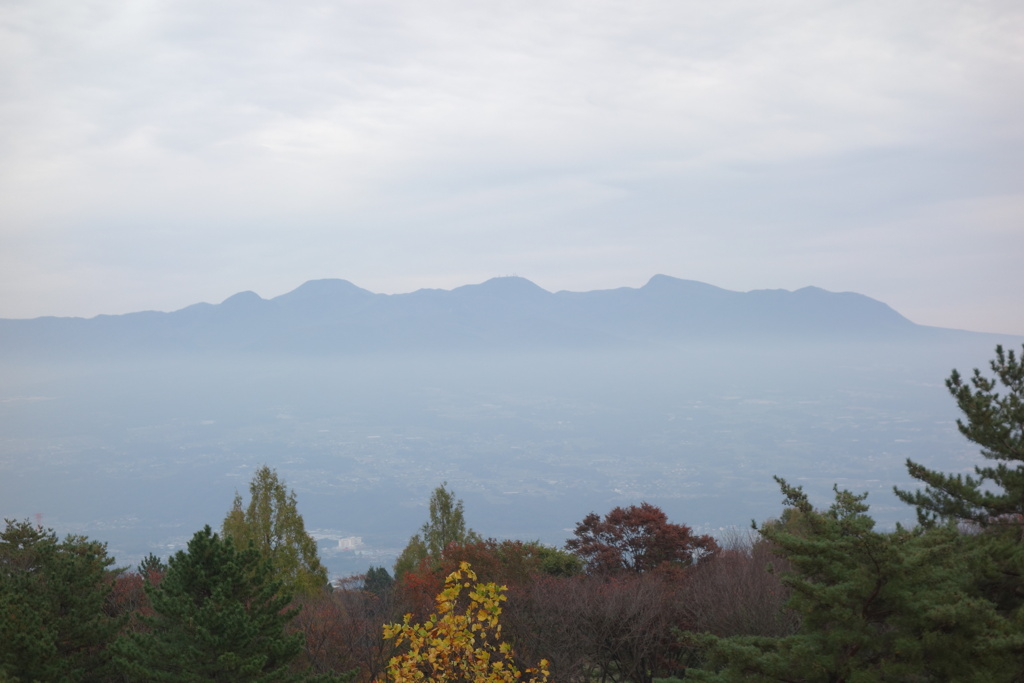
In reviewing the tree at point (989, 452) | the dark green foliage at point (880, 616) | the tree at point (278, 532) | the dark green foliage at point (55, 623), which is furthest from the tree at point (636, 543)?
the dark green foliage at point (55, 623)

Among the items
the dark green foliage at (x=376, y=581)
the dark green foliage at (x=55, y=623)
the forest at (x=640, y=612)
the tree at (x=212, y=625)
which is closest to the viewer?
the forest at (x=640, y=612)

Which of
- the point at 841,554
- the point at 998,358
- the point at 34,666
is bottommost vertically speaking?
the point at 34,666

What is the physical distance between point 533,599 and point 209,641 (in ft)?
30.3

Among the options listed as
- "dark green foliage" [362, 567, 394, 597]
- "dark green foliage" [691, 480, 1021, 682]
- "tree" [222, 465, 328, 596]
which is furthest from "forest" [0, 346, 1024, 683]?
"dark green foliage" [362, 567, 394, 597]

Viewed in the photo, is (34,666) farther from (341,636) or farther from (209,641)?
(341,636)

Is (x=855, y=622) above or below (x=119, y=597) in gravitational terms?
above

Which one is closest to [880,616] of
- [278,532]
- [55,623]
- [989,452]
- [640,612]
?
[989,452]

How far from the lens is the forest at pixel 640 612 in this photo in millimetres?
9227

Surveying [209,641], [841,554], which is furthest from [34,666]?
[841,554]

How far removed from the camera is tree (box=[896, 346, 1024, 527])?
1195cm

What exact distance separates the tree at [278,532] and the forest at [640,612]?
213 inches

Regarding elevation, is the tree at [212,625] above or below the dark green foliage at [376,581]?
above

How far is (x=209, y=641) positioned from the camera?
1072 cm

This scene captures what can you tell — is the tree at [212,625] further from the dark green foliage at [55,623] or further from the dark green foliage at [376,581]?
the dark green foliage at [376,581]
